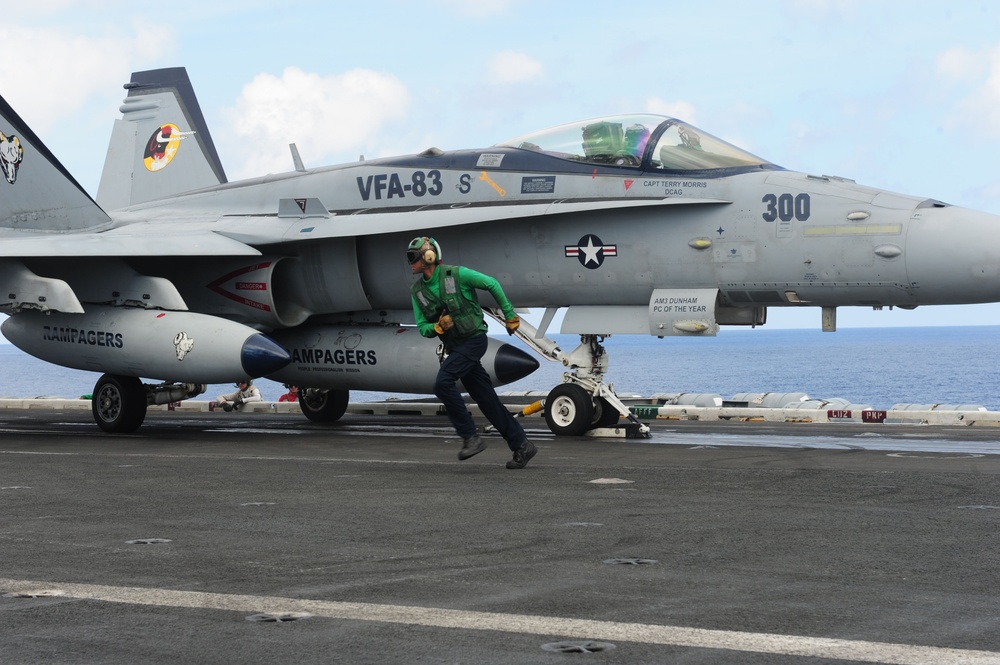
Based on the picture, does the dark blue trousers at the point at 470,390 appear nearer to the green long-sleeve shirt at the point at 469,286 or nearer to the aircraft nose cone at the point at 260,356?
the green long-sleeve shirt at the point at 469,286

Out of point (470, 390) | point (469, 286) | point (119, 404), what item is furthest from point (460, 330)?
point (119, 404)

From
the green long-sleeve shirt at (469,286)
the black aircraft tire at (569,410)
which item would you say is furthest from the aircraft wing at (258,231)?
the green long-sleeve shirt at (469,286)

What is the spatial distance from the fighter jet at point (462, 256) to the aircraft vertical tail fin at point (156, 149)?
4055 mm

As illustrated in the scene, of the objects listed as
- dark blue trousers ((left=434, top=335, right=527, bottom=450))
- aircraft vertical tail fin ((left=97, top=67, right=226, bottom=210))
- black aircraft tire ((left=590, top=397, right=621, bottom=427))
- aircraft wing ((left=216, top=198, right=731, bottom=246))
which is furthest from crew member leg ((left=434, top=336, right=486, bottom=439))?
aircraft vertical tail fin ((left=97, top=67, right=226, bottom=210))

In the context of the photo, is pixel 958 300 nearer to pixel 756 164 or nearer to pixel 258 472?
pixel 756 164

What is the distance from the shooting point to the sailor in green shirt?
9461mm

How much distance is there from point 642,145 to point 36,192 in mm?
8529

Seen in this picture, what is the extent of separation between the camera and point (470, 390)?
9586 mm

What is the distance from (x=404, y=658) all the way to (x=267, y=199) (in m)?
12.4

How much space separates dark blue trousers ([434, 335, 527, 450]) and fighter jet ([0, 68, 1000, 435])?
11.2 feet

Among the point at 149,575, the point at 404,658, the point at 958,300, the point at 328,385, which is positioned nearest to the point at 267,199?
the point at 328,385

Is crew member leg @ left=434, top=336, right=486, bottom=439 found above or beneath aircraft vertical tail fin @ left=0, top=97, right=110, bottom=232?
beneath

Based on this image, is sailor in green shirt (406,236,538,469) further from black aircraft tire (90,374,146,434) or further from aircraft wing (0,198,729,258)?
black aircraft tire (90,374,146,434)

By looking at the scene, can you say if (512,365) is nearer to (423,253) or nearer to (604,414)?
(604,414)
